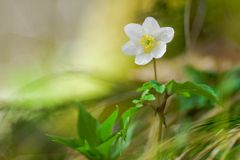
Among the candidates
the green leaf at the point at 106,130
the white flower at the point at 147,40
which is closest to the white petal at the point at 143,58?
the white flower at the point at 147,40

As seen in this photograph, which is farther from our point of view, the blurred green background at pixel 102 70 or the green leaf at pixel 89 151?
the blurred green background at pixel 102 70

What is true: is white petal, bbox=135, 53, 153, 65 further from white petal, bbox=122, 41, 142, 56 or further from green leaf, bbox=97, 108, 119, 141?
green leaf, bbox=97, 108, 119, 141

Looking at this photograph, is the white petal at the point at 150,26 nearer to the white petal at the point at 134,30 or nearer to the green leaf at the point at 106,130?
the white petal at the point at 134,30

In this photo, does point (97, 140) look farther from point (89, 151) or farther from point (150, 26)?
point (150, 26)

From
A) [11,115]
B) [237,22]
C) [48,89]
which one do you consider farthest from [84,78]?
[237,22]

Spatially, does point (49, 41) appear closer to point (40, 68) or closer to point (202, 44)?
point (40, 68)

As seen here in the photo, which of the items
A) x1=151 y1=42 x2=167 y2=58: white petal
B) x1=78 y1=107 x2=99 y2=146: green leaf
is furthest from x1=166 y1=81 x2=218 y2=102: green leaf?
x1=78 y1=107 x2=99 y2=146: green leaf

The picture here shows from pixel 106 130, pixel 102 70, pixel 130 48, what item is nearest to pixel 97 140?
pixel 106 130
